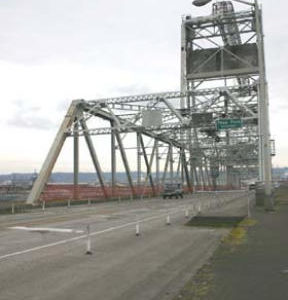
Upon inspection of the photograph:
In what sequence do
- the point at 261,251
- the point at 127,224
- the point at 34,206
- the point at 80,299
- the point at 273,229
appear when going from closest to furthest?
the point at 80,299, the point at 261,251, the point at 273,229, the point at 127,224, the point at 34,206

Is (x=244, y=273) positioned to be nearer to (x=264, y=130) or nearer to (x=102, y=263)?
(x=102, y=263)

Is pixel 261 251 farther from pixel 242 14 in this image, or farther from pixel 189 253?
pixel 242 14

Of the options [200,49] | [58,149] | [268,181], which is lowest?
[268,181]

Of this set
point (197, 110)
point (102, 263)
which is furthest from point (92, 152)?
point (102, 263)

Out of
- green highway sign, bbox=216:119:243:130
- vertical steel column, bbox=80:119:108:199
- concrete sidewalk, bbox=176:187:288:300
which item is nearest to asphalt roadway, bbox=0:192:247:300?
concrete sidewalk, bbox=176:187:288:300

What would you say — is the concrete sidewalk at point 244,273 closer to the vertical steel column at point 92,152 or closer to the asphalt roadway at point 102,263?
the asphalt roadway at point 102,263

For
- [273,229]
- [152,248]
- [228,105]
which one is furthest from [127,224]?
[228,105]

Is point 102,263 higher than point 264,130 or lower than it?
lower

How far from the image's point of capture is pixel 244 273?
11305 millimetres

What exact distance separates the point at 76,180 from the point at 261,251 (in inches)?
1609

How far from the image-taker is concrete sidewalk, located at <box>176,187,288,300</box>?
917 centimetres

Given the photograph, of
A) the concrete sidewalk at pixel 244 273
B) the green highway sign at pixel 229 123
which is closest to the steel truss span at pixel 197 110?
the green highway sign at pixel 229 123

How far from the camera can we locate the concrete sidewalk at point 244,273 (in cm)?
917

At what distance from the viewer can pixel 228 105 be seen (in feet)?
178
